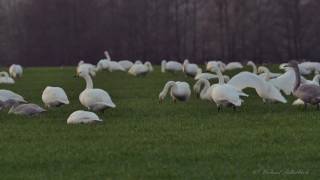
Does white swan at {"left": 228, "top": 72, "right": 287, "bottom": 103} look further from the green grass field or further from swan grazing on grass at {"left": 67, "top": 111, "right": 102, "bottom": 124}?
swan grazing on grass at {"left": 67, "top": 111, "right": 102, "bottom": 124}

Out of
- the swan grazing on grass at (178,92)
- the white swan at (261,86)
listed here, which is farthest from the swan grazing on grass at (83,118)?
the swan grazing on grass at (178,92)

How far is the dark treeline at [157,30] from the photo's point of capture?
69056mm

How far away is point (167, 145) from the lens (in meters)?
10.9

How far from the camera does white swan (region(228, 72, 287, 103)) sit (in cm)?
1791

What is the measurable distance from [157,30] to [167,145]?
220 ft

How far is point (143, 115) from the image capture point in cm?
1582

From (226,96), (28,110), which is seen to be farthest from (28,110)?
(226,96)

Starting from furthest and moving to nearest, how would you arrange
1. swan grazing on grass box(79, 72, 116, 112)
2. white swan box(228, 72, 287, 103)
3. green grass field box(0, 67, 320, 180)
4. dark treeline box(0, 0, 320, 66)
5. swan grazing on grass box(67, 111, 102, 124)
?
1. dark treeline box(0, 0, 320, 66)
2. white swan box(228, 72, 287, 103)
3. swan grazing on grass box(79, 72, 116, 112)
4. swan grazing on grass box(67, 111, 102, 124)
5. green grass field box(0, 67, 320, 180)

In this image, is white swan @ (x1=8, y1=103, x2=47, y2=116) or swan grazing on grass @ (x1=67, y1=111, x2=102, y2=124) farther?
white swan @ (x1=8, y1=103, x2=47, y2=116)

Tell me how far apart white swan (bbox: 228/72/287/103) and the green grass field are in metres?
1.04

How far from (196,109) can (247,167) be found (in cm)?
820

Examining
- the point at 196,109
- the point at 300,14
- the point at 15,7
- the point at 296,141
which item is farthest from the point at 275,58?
the point at 296,141

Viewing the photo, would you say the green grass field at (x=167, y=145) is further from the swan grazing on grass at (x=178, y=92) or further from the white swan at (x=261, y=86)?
the swan grazing on grass at (x=178, y=92)

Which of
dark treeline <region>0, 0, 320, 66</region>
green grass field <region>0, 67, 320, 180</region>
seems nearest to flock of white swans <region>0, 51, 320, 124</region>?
green grass field <region>0, 67, 320, 180</region>
